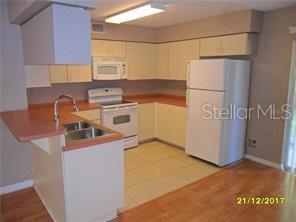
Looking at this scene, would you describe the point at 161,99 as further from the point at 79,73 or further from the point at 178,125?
the point at 79,73

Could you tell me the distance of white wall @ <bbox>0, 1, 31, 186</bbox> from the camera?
112 inches

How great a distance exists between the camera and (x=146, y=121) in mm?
4801

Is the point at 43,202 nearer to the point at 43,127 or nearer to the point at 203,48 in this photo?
the point at 43,127

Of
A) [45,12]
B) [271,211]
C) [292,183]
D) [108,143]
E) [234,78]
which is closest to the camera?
[45,12]

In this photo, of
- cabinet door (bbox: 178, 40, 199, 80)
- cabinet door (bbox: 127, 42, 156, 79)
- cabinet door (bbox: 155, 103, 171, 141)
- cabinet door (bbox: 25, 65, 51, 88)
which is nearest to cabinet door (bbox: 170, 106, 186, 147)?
cabinet door (bbox: 155, 103, 171, 141)

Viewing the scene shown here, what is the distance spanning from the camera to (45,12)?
2086 millimetres

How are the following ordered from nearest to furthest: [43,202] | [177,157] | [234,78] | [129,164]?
1. [43,202]
2. [234,78]
3. [129,164]
4. [177,157]

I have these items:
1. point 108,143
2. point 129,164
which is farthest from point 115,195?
point 129,164

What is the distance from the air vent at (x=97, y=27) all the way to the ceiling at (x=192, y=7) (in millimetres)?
157

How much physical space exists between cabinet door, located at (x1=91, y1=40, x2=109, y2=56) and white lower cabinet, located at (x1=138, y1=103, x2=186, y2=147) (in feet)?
4.08

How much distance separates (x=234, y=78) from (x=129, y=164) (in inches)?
84.8

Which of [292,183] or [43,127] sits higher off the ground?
[43,127]

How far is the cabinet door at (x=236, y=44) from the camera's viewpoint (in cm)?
349
